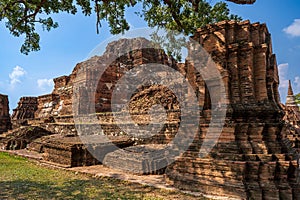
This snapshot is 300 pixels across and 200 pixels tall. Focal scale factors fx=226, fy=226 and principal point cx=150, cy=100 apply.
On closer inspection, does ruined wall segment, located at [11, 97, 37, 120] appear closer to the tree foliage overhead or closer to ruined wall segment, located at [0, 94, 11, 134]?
ruined wall segment, located at [0, 94, 11, 134]

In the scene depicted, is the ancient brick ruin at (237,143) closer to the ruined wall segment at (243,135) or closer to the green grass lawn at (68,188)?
the ruined wall segment at (243,135)

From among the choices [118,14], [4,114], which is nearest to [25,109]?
[4,114]

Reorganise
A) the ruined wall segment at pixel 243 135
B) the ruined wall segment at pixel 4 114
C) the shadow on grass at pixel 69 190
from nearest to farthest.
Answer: the shadow on grass at pixel 69 190 < the ruined wall segment at pixel 243 135 < the ruined wall segment at pixel 4 114

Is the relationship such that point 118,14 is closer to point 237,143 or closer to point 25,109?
point 237,143

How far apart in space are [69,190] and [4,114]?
20.4m

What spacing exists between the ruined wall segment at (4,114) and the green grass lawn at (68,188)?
55.8 feet

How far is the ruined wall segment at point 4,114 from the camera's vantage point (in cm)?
2147

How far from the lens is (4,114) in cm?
2181

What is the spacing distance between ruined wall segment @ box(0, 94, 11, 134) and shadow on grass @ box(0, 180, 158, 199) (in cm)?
1843

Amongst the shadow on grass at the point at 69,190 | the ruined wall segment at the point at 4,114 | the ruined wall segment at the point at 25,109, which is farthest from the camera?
the ruined wall segment at the point at 25,109

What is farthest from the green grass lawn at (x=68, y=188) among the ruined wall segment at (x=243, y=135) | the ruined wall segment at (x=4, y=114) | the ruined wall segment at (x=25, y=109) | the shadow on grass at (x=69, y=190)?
the ruined wall segment at (x=25, y=109)

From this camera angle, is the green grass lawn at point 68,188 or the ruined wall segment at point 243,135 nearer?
the green grass lawn at point 68,188

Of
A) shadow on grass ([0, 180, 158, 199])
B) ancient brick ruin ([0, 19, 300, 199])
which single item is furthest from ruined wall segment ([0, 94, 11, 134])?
shadow on grass ([0, 180, 158, 199])

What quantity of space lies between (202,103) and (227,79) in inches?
36.3
